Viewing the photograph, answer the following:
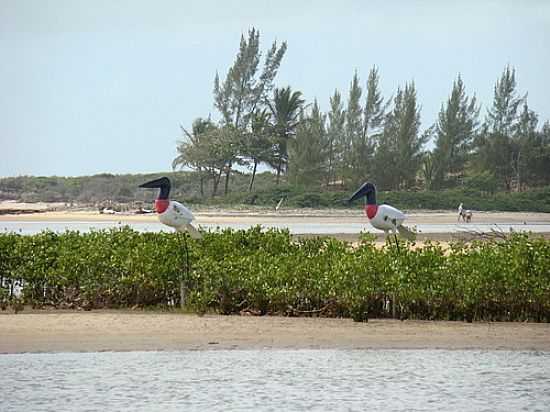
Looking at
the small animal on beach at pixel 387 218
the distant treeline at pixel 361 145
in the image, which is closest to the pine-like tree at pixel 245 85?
the distant treeline at pixel 361 145

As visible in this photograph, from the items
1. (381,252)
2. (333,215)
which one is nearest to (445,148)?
(333,215)

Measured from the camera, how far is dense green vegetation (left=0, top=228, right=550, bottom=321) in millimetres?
12672

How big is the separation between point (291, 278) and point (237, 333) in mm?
1192

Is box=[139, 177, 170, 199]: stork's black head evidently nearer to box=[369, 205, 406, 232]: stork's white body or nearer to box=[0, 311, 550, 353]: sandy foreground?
box=[0, 311, 550, 353]: sandy foreground

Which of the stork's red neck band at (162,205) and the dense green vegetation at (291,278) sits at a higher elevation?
the stork's red neck band at (162,205)

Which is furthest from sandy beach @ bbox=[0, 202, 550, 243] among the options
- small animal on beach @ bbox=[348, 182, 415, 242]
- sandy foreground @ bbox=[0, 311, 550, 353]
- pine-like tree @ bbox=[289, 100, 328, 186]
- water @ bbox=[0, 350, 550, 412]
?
water @ bbox=[0, 350, 550, 412]

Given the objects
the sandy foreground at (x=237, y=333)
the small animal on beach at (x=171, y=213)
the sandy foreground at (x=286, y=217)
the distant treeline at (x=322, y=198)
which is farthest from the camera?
the distant treeline at (x=322, y=198)

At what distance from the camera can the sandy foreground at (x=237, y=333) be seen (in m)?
11.3

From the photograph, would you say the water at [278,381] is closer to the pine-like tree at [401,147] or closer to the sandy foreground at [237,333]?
the sandy foreground at [237,333]

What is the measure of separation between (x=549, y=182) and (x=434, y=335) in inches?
2270

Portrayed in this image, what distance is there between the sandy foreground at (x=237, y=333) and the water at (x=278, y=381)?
0.21m

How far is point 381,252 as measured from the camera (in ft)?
44.0

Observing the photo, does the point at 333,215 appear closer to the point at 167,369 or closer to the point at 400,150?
the point at 400,150

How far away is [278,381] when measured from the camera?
10.6 meters
